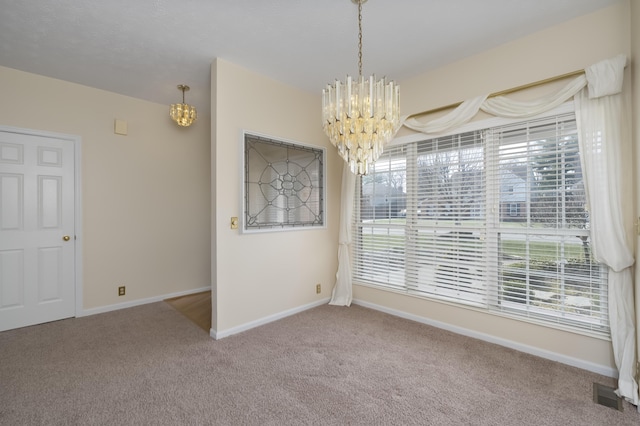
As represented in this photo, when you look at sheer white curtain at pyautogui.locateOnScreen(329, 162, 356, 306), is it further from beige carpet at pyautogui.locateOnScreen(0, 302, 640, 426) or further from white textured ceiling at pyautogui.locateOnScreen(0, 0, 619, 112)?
white textured ceiling at pyautogui.locateOnScreen(0, 0, 619, 112)

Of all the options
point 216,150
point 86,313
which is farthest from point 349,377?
point 86,313

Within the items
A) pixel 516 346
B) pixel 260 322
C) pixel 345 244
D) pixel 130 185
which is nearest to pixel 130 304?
pixel 130 185

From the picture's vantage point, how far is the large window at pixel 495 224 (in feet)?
7.88

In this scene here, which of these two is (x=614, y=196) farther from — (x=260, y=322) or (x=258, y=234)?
(x=260, y=322)

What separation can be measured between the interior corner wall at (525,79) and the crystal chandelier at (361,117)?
4.78ft

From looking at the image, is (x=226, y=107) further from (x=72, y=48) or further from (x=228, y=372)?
(x=228, y=372)

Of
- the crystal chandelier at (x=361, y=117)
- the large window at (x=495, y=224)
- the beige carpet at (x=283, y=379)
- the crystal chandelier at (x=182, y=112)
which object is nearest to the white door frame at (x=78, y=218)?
the beige carpet at (x=283, y=379)

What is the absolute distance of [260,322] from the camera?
3295 mm


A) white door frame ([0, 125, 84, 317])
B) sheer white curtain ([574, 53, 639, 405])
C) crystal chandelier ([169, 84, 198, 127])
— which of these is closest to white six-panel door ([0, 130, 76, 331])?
white door frame ([0, 125, 84, 317])

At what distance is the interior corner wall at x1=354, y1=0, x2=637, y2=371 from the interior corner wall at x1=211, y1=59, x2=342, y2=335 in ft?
3.98

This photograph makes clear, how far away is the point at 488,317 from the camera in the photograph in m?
2.85

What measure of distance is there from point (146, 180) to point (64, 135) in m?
0.97

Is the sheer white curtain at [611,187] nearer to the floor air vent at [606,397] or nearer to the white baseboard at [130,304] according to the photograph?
the floor air vent at [606,397]

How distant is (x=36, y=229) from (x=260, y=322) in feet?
8.94
